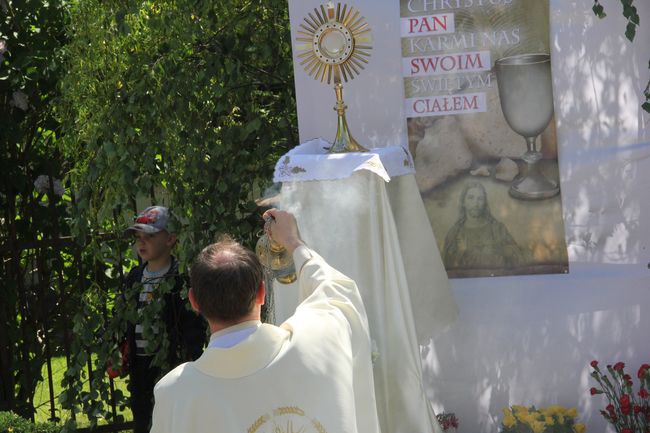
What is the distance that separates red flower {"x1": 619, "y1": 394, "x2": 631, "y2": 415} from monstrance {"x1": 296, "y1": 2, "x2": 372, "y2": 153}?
144 cm

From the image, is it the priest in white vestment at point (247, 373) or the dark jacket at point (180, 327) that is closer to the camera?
the priest in white vestment at point (247, 373)

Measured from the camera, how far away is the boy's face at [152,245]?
530cm

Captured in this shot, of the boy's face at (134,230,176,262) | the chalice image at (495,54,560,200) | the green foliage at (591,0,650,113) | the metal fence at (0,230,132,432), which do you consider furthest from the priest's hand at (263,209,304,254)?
the metal fence at (0,230,132,432)

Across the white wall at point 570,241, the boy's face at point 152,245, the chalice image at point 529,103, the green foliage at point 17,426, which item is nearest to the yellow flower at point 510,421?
the white wall at point 570,241

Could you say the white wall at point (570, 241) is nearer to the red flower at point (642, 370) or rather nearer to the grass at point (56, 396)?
the red flower at point (642, 370)

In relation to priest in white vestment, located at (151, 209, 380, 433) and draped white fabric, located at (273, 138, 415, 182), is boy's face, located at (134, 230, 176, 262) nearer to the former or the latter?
draped white fabric, located at (273, 138, 415, 182)

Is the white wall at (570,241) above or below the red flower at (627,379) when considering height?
above

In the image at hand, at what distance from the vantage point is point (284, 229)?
348 cm

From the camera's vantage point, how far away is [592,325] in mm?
4602

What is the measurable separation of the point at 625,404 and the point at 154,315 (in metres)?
2.10

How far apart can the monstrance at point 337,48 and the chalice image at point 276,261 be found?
592 mm

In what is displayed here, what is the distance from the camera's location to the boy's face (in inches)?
209

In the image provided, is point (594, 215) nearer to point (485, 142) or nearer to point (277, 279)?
point (485, 142)

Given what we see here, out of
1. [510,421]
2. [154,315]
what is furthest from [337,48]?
[510,421]
